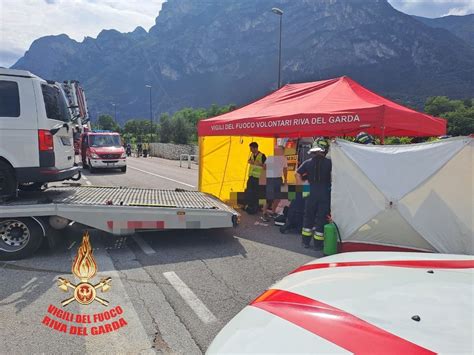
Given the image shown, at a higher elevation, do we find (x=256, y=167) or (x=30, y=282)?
(x=256, y=167)

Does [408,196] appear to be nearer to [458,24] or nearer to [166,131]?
[166,131]

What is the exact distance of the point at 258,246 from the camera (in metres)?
6.21

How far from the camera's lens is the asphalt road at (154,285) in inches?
125

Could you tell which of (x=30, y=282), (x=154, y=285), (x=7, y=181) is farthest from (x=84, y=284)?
(x=7, y=181)

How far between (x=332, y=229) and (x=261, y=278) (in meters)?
1.67

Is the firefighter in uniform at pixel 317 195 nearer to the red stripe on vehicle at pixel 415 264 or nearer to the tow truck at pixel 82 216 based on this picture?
the tow truck at pixel 82 216

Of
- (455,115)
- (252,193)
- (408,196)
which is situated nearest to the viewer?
(408,196)

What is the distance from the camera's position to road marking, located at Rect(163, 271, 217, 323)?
11.8 feet

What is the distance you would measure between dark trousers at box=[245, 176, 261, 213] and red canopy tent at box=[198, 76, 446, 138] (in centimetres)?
130

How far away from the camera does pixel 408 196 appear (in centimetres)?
520

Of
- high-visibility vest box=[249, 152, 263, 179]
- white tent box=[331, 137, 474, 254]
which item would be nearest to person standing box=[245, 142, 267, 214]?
high-visibility vest box=[249, 152, 263, 179]

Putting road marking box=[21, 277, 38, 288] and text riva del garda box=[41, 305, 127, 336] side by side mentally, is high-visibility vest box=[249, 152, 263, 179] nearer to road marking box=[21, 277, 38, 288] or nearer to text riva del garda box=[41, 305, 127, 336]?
road marking box=[21, 277, 38, 288]

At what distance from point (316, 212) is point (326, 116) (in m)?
1.97

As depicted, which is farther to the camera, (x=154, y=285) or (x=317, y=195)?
(x=317, y=195)
